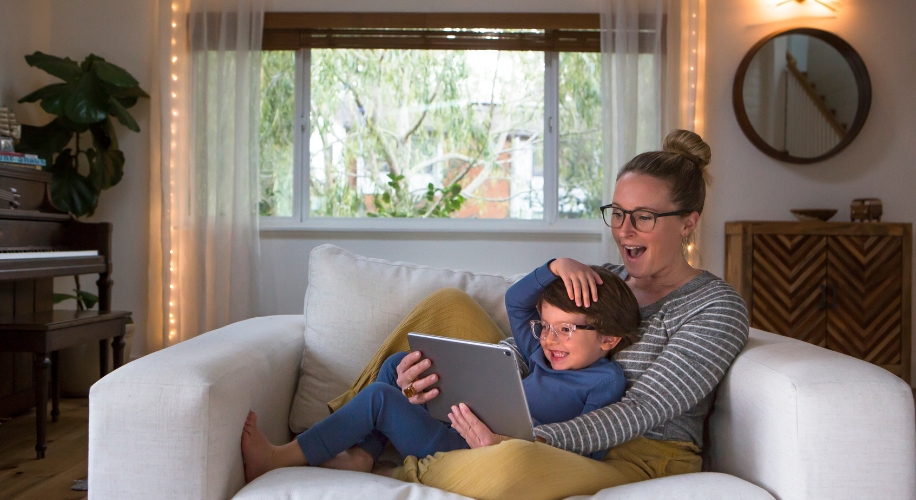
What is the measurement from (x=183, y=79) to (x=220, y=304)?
3.91ft

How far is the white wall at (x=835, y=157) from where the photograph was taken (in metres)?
4.12

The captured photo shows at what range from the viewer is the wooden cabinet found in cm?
374

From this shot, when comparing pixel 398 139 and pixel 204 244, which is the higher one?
pixel 398 139

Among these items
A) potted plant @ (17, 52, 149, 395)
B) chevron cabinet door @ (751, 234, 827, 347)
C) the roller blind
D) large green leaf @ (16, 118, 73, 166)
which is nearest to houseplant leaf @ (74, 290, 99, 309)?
potted plant @ (17, 52, 149, 395)

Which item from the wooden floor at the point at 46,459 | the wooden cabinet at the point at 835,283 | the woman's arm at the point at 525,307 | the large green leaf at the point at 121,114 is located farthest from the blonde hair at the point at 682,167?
the large green leaf at the point at 121,114

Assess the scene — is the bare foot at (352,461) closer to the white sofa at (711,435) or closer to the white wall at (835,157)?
the white sofa at (711,435)

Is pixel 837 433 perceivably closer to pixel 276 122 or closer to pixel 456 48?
pixel 456 48

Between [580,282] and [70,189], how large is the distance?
3030 millimetres

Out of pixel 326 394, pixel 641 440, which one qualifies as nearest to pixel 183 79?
pixel 326 394

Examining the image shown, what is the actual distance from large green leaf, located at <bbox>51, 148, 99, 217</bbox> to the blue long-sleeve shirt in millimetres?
2822

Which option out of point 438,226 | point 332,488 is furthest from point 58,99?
point 332,488

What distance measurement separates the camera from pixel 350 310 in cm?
198

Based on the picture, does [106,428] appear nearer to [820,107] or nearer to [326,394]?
[326,394]

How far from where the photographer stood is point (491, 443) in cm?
143
